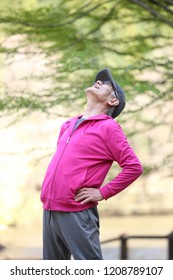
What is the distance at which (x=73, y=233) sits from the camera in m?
1.85

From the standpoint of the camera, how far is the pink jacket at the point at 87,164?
187 centimetres

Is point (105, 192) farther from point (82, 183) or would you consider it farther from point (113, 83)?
point (113, 83)

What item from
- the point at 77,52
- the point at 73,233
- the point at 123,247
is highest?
the point at 73,233

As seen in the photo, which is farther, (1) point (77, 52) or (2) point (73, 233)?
(1) point (77, 52)

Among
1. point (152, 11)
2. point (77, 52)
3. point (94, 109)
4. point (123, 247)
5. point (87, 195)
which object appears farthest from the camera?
point (123, 247)

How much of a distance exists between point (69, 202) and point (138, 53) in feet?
11.2

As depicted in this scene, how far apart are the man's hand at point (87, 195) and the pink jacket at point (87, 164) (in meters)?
0.01

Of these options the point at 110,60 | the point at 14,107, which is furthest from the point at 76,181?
the point at 110,60

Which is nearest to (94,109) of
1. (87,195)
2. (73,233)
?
(87,195)

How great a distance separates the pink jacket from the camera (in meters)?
1.87

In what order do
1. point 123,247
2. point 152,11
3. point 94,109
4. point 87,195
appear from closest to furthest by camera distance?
1. point 87,195
2. point 94,109
3. point 152,11
4. point 123,247

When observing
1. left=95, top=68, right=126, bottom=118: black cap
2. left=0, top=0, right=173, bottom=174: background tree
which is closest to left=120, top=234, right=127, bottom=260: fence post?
left=0, top=0, right=173, bottom=174: background tree

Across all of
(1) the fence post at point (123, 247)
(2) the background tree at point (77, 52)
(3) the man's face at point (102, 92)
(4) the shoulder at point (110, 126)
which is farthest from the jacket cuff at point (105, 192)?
(1) the fence post at point (123, 247)

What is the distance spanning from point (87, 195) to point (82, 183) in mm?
42
